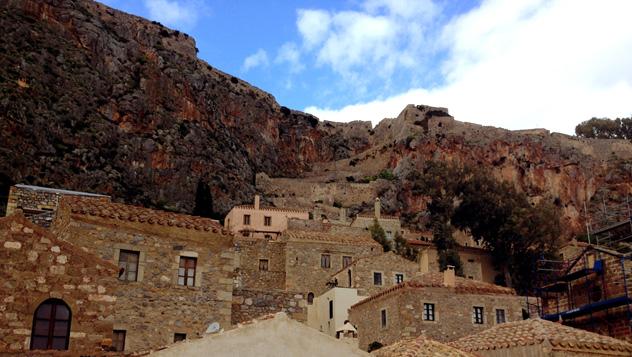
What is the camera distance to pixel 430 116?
415 feet

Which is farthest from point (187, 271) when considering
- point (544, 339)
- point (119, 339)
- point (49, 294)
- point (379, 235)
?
point (379, 235)

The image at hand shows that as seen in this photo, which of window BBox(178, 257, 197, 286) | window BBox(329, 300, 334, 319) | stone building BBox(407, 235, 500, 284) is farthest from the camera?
stone building BBox(407, 235, 500, 284)

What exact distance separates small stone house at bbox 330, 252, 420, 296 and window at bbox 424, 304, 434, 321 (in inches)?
377

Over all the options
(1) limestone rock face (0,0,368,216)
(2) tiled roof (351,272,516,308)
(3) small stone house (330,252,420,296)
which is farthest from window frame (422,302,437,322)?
(1) limestone rock face (0,0,368,216)

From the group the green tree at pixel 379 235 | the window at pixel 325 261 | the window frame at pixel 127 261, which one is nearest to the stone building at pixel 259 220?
the green tree at pixel 379 235

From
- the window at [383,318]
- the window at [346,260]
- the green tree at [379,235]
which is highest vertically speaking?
the green tree at [379,235]

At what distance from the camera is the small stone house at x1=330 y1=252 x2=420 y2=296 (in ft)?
143

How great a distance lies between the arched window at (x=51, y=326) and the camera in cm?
1375

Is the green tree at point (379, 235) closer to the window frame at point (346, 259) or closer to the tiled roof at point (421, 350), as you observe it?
the window frame at point (346, 259)

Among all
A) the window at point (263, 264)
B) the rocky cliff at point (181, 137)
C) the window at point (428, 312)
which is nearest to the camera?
the window at point (428, 312)

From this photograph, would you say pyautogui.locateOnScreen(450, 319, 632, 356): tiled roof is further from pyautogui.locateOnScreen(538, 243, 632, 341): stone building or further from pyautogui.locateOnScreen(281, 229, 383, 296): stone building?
pyautogui.locateOnScreen(281, 229, 383, 296): stone building

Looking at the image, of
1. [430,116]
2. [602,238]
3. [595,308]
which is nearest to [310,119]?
[430,116]

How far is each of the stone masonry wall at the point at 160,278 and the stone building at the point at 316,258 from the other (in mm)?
27636

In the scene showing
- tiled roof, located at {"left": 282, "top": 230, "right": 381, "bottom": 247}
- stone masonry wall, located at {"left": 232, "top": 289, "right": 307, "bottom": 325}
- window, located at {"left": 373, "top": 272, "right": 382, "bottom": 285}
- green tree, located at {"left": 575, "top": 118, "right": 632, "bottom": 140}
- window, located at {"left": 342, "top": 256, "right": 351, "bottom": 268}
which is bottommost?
stone masonry wall, located at {"left": 232, "top": 289, "right": 307, "bottom": 325}
